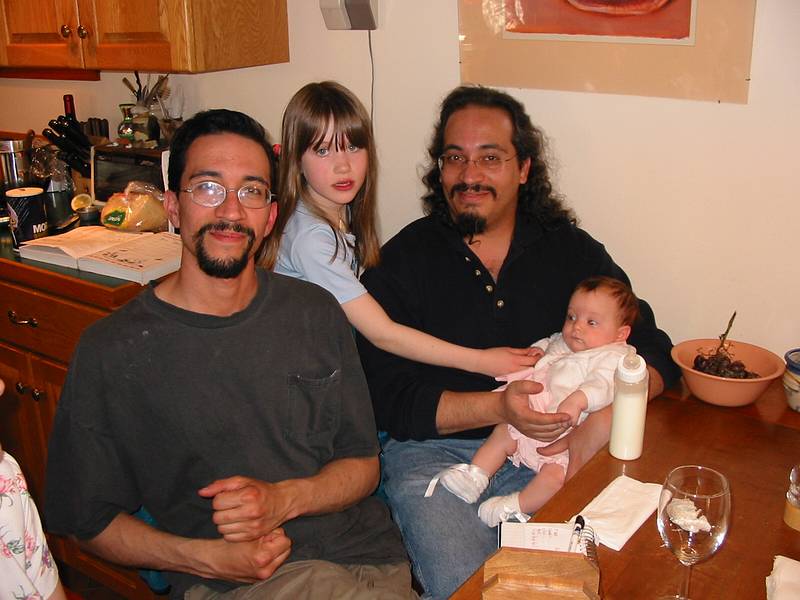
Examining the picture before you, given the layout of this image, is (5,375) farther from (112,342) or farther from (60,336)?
(112,342)

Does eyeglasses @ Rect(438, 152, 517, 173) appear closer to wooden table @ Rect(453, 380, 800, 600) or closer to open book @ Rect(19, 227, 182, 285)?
wooden table @ Rect(453, 380, 800, 600)

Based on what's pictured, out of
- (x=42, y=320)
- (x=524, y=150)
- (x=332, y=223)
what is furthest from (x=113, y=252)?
(x=524, y=150)

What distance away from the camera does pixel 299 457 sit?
5.29 feet

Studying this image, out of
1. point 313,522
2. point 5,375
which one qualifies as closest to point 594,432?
point 313,522

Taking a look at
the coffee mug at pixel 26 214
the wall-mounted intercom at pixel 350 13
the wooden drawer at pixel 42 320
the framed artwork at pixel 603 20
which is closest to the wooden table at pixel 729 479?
the framed artwork at pixel 603 20

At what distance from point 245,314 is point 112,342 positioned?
25 centimetres

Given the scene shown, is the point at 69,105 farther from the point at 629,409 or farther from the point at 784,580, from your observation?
the point at 784,580

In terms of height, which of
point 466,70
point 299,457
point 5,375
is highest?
point 466,70

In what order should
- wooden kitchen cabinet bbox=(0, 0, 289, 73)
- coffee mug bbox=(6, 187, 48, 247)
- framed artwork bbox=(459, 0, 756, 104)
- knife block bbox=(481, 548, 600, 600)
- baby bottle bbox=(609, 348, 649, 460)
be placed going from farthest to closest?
coffee mug bbox=(6, 187, 48, 247), wooden kitchen cabinet bbox=(0, 0, 289, 73), framed artwork bbox=(459, 0, 756, 104), baby bottle bbox=(609, 348, 649, 460), knife block bbox=(481, 548, 600, 600)

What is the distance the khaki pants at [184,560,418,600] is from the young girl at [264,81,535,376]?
0.60 metres

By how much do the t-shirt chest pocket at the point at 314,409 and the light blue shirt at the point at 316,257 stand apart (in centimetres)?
34

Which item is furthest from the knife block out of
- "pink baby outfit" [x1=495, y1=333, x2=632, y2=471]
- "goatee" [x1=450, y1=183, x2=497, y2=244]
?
"goatee" [x1=450, y1=183, x2=497, y2=244]

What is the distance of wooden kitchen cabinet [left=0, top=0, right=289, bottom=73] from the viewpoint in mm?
2334

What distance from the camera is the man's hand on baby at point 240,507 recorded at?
140cm
